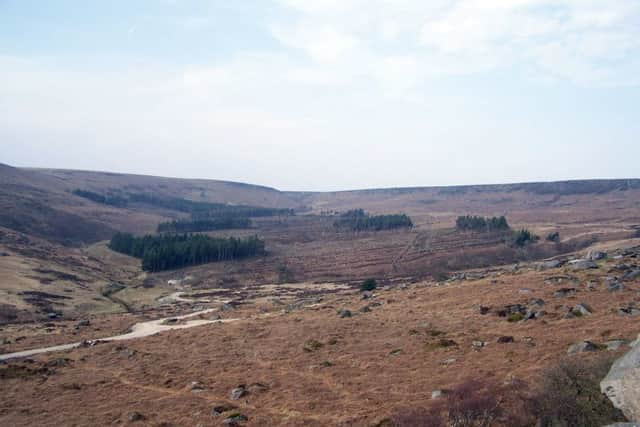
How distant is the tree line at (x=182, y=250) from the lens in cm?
14500

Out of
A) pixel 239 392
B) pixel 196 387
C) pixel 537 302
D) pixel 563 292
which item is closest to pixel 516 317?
pixel 537 302

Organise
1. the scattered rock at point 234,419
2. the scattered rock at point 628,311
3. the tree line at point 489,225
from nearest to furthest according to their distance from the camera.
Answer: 1. the scattered rock at point 234,419
2. the scattered rock at point 628,311
3. the tree line at point 489,225

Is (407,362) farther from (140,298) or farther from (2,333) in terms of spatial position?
(140,298)

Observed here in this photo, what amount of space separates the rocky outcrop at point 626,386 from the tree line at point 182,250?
139108 mm

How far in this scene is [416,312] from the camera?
50562 mm

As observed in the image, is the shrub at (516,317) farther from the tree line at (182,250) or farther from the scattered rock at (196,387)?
the tree line at (182,250)

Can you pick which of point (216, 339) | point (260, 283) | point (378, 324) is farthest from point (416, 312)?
point (260, 283)

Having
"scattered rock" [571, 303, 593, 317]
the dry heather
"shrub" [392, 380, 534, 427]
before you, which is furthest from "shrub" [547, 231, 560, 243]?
"shrub" [392, 380, 534, 427]

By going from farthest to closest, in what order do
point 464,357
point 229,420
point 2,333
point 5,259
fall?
point 5,259 < point 2,333 < point 464,357 < point 229,420

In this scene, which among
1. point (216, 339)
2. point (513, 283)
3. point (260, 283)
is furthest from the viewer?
point (260, 283)

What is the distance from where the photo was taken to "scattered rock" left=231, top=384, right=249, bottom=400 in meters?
30.8

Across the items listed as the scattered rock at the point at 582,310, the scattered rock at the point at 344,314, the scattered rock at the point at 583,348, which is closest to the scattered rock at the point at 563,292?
the scattered rock at the point at 582,310

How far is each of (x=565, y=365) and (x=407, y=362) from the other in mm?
14420

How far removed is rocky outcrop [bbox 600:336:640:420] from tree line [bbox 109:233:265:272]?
13911 cm
